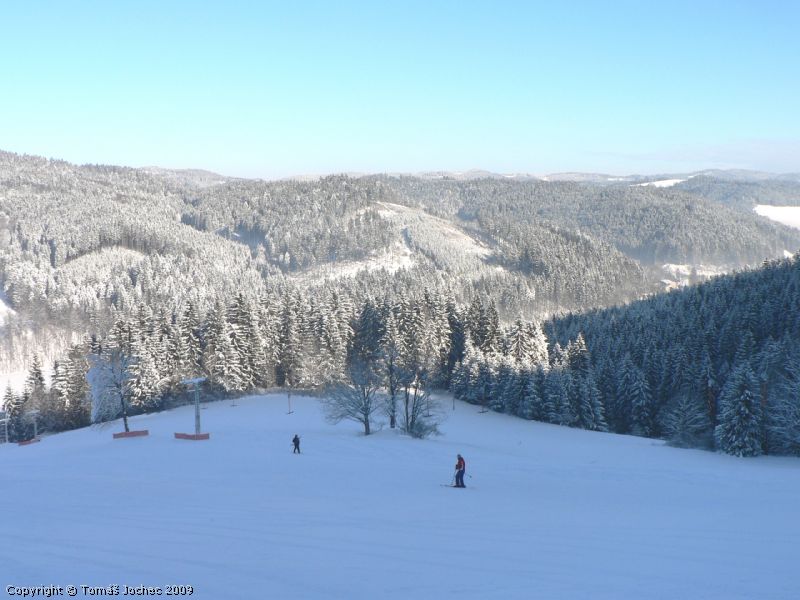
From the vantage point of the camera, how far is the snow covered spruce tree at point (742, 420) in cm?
3844

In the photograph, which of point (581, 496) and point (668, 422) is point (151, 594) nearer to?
point (581, 496)

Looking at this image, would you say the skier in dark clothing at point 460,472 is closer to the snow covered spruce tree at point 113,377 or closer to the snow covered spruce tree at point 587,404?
the snow covered spruce tree at point 113,377

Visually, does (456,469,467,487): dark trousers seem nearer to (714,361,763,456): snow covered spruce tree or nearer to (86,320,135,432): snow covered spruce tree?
(714,361,763,456): snow covered spruce tree

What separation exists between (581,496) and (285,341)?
52.3m

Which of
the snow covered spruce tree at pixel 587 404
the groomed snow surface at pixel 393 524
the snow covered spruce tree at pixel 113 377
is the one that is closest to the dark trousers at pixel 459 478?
the groomed snow surface at pixel 393 524

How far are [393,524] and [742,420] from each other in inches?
1282

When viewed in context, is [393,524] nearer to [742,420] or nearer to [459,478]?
[459,478]

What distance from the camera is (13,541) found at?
43.6ft

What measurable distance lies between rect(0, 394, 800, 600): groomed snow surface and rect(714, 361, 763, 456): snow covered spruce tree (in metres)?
6.26

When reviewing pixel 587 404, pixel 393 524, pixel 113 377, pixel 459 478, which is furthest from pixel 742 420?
pixel 113 377

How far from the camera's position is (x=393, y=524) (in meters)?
15.8

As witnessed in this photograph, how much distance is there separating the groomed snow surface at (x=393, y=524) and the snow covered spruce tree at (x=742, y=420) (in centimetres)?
626

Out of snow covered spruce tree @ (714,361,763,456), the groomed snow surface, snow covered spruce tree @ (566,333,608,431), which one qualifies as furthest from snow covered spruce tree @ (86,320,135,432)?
snow covered spruce tree @ (714,361,763,456)

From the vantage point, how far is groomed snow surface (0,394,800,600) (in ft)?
36.3
